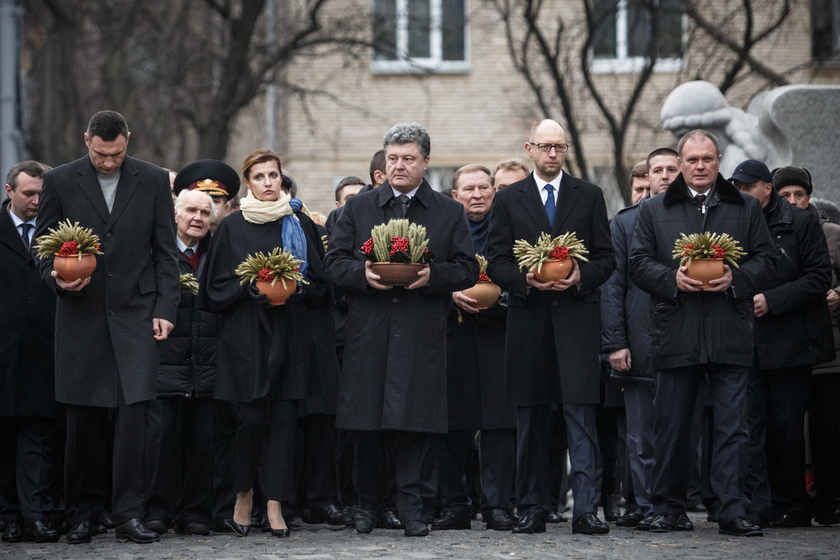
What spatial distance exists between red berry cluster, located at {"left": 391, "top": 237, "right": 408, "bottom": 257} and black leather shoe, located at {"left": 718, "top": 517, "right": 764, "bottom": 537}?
2608 millimetres

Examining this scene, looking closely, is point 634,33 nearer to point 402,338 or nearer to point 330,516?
point 330,516

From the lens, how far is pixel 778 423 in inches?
338

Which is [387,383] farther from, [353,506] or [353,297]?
[353,506]

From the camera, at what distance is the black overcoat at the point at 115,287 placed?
7766 millimetres

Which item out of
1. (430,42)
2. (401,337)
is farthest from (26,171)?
(430,42)

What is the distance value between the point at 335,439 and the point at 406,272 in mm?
1987

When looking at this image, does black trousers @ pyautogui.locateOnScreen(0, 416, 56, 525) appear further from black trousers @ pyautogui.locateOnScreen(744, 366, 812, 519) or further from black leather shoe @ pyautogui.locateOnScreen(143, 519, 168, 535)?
black trousers @ pyautogui.locateOnScreen(744, 366, 812, 519)

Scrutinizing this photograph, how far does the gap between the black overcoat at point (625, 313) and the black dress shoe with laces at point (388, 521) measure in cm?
183

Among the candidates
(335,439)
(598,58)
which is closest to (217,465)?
(335,439)

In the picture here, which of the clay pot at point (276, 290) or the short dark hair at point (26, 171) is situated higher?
the short dark hair at point (26, 171)

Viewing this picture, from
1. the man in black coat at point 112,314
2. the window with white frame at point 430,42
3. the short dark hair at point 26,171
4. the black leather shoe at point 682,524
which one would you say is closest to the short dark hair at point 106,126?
the man in black coat at point 112,314

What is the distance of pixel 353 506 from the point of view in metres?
9.50

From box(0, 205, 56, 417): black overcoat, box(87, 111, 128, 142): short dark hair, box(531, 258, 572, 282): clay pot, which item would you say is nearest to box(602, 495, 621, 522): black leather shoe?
box(531, 258, 572, 282): clay pot

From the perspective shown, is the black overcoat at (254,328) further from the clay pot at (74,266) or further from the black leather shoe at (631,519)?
the black leather shoe at (631,519)
